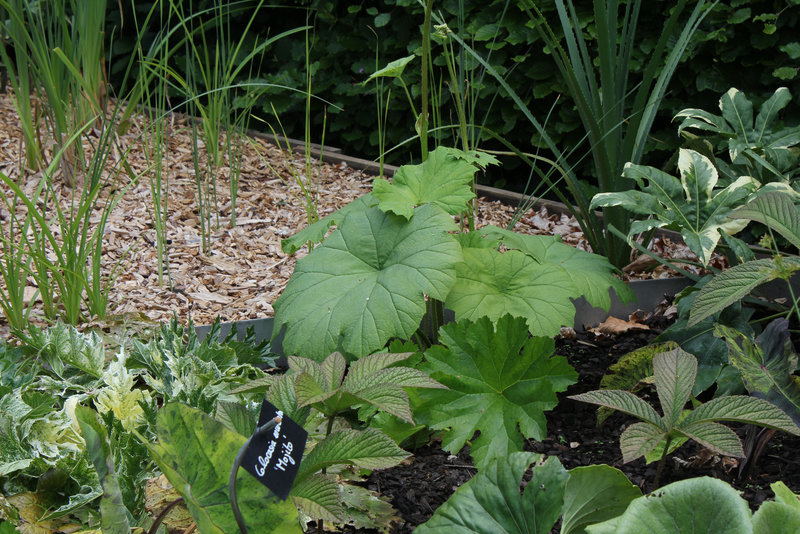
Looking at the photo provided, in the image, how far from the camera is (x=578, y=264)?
5.81 ft

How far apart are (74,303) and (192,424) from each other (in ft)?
3.82

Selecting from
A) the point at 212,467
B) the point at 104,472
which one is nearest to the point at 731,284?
the point at 212,467

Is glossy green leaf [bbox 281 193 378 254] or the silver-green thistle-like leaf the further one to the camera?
glossy green leaf [bbox 281 193 378 254]

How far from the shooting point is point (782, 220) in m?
1.34

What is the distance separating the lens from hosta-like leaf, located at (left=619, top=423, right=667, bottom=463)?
0.95 m

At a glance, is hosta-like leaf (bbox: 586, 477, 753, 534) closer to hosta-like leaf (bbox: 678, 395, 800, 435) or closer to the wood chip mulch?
hosta-like leaf (bbox: 678, 395, 800, 435)

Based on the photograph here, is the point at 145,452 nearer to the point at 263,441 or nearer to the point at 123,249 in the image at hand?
the point at 263,441

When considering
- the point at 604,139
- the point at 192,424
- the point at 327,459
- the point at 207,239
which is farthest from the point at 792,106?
the point at 192,424

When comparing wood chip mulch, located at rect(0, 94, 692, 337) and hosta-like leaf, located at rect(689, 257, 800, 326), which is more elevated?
hosta-like leaf, located at rect(689, 257, 800, 326)

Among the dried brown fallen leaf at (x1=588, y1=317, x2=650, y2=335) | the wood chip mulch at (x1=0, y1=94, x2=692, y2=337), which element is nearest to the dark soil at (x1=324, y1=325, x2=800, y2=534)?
the dried brown fallen leaf at (x1=588, y1=317, x2=650, y2=335)

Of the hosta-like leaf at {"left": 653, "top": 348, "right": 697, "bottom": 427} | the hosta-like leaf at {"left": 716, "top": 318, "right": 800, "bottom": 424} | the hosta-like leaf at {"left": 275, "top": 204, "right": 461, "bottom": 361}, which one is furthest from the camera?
the hosta-like leaf at {"left": 275, "top": 204, "right": 461, "bottom": 361}

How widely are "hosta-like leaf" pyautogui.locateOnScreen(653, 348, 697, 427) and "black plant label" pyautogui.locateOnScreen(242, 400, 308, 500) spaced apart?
0.52 m

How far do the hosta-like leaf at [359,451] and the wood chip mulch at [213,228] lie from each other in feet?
3.44

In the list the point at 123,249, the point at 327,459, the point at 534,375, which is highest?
the point at 327,459
